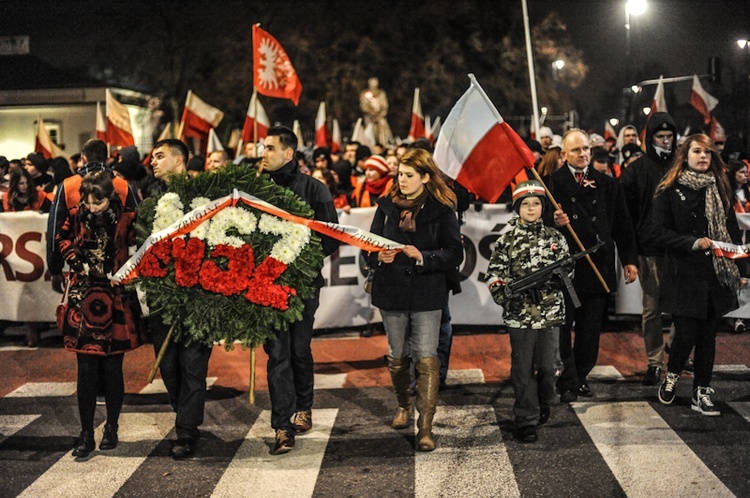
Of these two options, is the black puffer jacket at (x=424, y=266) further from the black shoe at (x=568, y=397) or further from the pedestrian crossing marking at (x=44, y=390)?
the pedestrian crossing marking at (x=44, y=390)

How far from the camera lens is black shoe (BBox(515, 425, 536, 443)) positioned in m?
6.32

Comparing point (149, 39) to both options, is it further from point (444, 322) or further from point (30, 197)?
point (444, 322)

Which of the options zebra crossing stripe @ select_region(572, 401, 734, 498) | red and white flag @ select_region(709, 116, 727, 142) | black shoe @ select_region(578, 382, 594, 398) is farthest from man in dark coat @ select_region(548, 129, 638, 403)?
red and white flag @ select_region(709, 116, 727, 142)

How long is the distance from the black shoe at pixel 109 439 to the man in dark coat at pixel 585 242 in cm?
341

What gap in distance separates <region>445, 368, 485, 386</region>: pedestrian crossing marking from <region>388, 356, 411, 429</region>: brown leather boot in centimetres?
132

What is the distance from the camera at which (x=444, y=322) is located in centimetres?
775

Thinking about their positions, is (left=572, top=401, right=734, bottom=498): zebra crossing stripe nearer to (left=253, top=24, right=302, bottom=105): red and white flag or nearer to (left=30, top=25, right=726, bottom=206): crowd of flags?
(left=30, top=25, right=726, bottom=206): crowd of flags

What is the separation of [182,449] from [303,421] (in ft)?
3.15

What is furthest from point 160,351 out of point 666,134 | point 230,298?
point 666,134

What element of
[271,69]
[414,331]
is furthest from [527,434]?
[271,69]

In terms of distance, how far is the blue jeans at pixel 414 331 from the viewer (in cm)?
638

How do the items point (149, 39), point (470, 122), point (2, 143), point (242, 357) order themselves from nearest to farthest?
1. point (470, 122)
2. point (242, 357)
3. point (2, 143)
4. point (149, 39)

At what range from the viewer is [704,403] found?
271 inches

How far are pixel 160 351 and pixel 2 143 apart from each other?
25.1 feet
